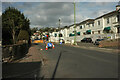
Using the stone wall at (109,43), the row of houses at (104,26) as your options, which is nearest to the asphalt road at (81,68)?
the stone wall at (109,43)

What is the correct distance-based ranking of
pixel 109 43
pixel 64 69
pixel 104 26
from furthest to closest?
pixel 104 26 → pixel 109 43 → pixel 64 69

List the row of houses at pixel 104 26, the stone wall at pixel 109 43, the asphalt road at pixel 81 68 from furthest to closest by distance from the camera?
the row of houses at pixel 104 26 → the stone wall at pixel 109 43 → the asphalt road at pixel 81 68

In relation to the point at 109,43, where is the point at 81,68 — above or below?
below

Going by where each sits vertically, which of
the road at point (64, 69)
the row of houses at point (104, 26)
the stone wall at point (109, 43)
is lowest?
the road at point (64, 69)

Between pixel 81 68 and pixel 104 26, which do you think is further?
pixel 104 26

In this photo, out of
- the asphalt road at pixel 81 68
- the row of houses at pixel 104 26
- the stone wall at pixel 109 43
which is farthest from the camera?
the row of houses at pixel 104 26

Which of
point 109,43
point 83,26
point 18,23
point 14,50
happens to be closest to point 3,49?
point 14,50

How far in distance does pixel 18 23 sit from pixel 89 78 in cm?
2008

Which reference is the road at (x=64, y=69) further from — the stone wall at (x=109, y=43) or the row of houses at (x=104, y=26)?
the row of houses at (x=104, y=26)

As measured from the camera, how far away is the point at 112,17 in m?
33.5

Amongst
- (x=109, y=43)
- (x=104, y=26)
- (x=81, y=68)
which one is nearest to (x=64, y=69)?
(x=81, y=68)

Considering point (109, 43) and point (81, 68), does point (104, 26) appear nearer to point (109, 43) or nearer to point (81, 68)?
point (109, 43)

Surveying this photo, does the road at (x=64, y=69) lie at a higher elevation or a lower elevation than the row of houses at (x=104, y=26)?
lower

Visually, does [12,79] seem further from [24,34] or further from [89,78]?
[24,34]
